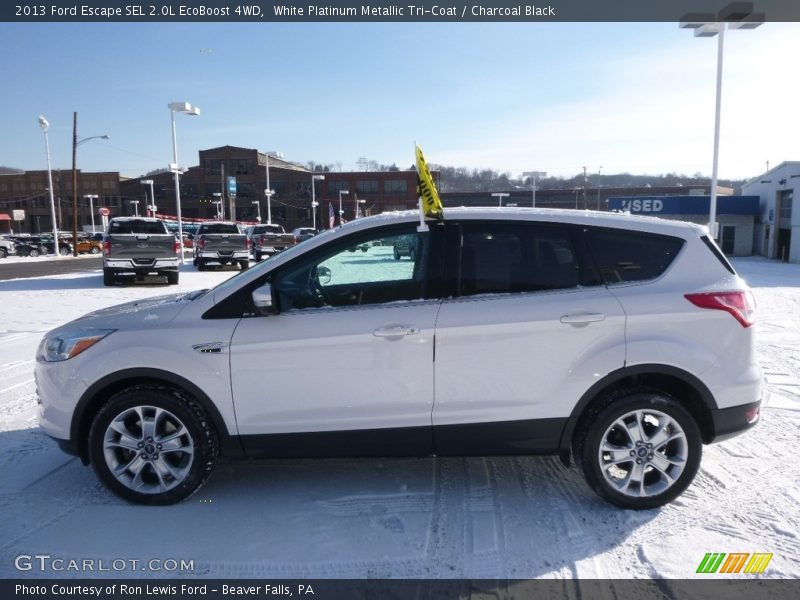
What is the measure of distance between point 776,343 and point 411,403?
281 inches

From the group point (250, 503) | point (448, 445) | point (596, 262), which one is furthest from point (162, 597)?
point (596, 262)

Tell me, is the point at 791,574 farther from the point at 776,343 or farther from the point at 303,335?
the point at 776,343

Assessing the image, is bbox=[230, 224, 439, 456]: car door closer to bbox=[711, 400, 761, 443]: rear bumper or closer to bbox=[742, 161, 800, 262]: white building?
bbox=[711, 400, 761, 443]: rear bumper

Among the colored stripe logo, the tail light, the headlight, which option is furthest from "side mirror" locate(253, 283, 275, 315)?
the colored stripe logo

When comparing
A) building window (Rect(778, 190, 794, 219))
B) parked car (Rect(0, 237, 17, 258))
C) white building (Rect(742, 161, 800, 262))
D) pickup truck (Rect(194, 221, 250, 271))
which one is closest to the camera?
pickup truck (Rect(194, 221, 250, 271))

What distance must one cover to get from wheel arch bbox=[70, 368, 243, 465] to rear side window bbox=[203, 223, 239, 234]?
63.0ft

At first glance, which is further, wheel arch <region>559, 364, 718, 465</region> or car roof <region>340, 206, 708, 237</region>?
car roof <region>340, 206, 708, 237</region>

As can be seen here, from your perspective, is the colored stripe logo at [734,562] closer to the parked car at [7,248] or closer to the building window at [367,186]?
the parked car at [7,248]

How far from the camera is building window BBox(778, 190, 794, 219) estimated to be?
95.2ft

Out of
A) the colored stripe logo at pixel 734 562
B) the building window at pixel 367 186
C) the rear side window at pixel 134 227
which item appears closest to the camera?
the colored stripe logo at pixel 734 562

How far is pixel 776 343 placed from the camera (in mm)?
8125

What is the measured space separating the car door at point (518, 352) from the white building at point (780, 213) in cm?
2943

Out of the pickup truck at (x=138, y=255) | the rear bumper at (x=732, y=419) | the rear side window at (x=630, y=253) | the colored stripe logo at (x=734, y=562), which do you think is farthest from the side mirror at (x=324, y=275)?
the pickup truck at (x=138, y=255)

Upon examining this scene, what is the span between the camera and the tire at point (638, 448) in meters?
3.51
